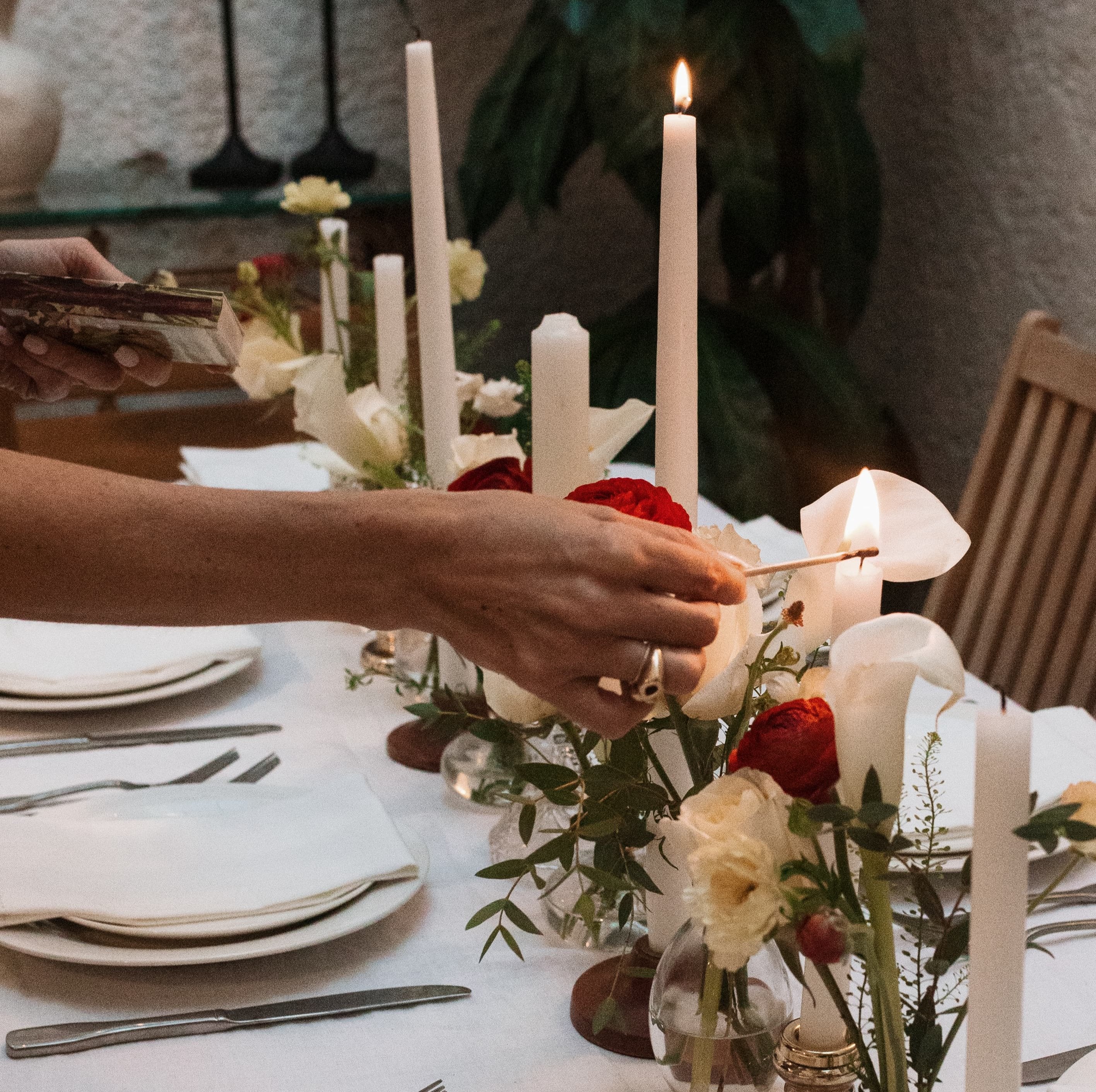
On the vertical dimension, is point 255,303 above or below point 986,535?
above

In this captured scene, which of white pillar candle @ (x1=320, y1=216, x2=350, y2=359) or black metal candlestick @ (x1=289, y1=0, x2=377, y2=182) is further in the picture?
black metal candlestick @ (x1=289, y1=0, x2=377, y2=182)

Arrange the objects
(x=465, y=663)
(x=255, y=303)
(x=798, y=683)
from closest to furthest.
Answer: (x=798, y=683), (x=465, y=663), (x=255, y=303)

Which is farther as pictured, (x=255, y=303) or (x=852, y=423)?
(x=852, y=423)

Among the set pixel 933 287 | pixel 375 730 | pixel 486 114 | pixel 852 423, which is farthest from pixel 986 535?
pixel 486 114

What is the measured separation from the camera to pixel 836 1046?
55 cm

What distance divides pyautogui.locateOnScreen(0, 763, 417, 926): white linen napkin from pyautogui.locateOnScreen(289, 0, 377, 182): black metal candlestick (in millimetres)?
2343

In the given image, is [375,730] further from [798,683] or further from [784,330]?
[784,330]

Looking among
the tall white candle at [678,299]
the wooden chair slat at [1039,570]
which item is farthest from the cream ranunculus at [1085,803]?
the wooden chair slat at [1039,570]

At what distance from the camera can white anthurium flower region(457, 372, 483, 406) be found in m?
1.09

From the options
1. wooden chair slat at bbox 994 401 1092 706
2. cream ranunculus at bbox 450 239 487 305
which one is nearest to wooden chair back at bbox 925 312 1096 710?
wooden chair slat at bbox 994 401 1092 706

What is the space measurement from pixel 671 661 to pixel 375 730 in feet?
1.85

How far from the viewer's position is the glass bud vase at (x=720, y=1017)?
549 mm

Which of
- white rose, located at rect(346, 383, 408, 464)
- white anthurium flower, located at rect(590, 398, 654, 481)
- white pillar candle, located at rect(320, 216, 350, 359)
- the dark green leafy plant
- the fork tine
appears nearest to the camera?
white anthurium flower, located at rect(590, 398, 654, 481)

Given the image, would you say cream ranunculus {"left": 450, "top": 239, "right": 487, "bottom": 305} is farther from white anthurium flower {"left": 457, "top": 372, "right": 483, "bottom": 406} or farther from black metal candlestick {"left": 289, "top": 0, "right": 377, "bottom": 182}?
black metal candlestick {"left": 289, "top": 0, "right": 377, "bottom": 182}
